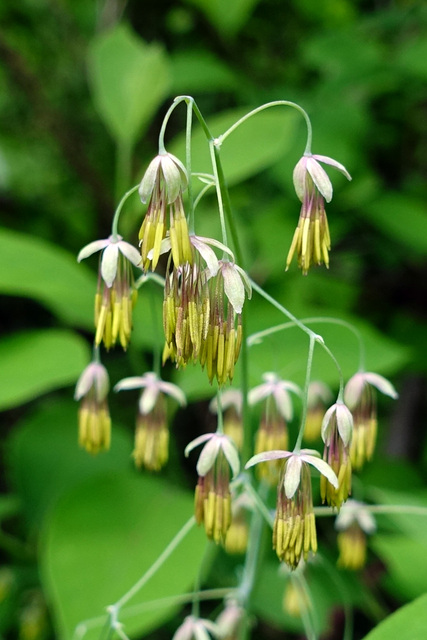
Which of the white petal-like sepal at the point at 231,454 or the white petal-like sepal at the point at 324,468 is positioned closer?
the white petal-like sepal at the point at 324,468

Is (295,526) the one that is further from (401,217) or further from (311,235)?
(401,217)

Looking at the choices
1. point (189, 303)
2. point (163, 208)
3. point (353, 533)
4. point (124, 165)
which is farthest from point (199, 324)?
point (124, 165)

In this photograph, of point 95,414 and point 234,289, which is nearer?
point 234,289

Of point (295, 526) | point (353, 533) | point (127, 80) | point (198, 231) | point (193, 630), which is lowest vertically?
point (193, 630)

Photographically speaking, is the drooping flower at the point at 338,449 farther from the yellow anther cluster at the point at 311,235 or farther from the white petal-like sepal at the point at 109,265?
the white petal-like sepal at the point at 109,265

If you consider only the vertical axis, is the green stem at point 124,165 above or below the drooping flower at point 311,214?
above

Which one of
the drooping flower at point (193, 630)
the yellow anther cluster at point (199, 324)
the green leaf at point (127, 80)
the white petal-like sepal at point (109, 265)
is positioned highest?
the green leaf at point (127, 80)

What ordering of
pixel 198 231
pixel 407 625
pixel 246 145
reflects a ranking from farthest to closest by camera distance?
pixel 198 231 → pixel 246 145 → pixel 407 625

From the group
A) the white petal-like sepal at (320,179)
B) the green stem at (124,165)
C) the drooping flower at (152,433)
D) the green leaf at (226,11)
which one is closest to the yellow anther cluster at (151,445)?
the drooping flower at (152,433)
